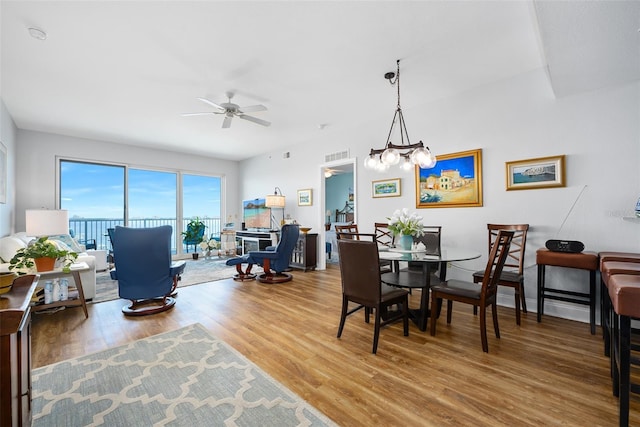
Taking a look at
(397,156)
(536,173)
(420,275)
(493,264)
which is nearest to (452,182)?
(536,173)

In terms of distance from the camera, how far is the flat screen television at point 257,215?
661 centimetres

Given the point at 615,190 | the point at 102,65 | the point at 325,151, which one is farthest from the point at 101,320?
the point at 615,190

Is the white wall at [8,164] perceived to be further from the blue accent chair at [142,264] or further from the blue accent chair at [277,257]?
the blue accent chair at [277,257]

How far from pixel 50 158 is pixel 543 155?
817 cm

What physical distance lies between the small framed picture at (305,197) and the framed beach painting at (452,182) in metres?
2.49

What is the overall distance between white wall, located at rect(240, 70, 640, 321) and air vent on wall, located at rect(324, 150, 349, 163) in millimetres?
1046

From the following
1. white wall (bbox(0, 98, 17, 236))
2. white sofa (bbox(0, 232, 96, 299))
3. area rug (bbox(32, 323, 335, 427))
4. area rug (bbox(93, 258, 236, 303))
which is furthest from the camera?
area rug (bbox(93, 258, 236, 303))

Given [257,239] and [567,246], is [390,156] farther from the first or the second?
[257,239]

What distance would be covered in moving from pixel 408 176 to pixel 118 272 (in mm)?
4027

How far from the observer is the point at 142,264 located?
314 centimetres

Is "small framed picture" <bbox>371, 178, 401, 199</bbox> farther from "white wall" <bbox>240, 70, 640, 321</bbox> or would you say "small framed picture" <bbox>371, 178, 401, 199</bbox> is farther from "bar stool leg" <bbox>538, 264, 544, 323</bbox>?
"bar stool leg" <bbox>538, 264, 544, 323</bbox>

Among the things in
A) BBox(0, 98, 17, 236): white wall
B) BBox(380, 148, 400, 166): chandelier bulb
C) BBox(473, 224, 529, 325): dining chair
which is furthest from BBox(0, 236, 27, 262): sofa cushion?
BBox(473, 224, 529, 325): dining chair

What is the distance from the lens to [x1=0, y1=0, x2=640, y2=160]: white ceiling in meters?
2.21

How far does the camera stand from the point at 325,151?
5.69m
